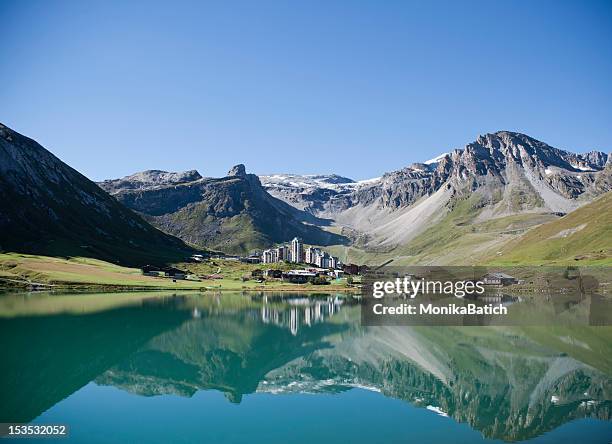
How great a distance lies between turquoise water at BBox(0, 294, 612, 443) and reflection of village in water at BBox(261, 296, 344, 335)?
4.70 metres

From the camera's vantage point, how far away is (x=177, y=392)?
37875mm

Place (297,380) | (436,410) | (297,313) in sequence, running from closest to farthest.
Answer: (436,410), (297,380), (297,313)

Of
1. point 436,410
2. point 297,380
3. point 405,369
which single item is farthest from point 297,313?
point 436,410

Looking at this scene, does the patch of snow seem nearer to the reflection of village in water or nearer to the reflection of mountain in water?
the reflection of mountain in water

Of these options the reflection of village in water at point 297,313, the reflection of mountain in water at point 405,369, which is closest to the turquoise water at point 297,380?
the reflection of mountain in water at point 405,369

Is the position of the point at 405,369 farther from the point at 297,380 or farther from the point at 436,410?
the point at 436,410

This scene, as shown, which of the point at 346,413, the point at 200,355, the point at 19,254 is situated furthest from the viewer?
the point at 19,254

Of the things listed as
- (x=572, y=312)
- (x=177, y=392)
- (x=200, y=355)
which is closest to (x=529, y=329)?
(x=572, y=312)

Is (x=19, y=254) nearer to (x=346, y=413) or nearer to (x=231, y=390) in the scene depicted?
(x=231, y=390)

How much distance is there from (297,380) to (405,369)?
10.9 metres

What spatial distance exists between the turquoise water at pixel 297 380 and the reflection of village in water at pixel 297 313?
15.4 ft

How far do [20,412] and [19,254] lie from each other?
146 meters

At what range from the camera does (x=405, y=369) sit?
47281 millimetres

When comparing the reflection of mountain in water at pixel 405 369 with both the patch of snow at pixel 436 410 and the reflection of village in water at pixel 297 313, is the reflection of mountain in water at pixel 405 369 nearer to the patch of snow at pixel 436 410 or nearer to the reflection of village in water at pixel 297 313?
the patch of snow at pixel 436 410
